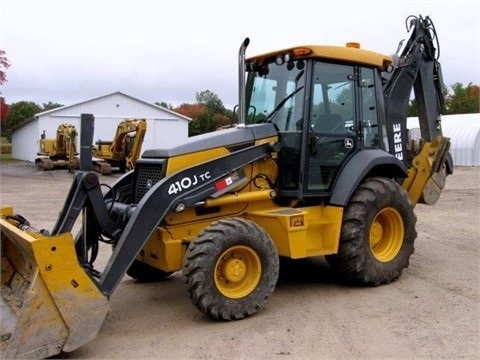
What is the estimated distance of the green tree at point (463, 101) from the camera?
50.0 m

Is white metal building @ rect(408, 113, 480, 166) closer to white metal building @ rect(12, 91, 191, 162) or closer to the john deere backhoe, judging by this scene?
white metal building @ rect(12, 91, 191, 162)

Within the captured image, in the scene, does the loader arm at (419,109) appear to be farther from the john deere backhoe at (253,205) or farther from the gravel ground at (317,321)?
the gravel ground at (317,321)

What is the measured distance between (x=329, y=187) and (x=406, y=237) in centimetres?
119

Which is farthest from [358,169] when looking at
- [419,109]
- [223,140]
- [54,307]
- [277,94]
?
[54,307]

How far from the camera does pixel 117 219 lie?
217 inches

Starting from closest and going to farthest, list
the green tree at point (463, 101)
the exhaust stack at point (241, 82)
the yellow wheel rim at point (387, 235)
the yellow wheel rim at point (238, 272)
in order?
the yellow wheel rim at point (238, 272) < the exhaust stack at point (241, 82) < the yellow wheel rim at point (387, 235) < the green tree at point (463, 101)

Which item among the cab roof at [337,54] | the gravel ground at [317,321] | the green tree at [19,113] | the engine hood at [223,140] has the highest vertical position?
the green tree at [19,113]

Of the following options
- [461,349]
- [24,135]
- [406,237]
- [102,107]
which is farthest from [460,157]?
[24,135]

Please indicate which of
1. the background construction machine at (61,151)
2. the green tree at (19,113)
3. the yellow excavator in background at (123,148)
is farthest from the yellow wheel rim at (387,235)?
the green tree at (19,113)

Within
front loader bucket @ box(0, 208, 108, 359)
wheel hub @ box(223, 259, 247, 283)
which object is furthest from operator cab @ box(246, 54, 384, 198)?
front loader bucket @ box(0, 208, 108, 359)

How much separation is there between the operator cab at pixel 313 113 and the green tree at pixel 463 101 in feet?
150

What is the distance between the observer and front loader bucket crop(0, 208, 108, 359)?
4.05 meters

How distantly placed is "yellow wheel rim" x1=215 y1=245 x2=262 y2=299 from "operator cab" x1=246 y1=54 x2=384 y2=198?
1.04 meters

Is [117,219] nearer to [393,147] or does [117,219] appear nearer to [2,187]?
[393,147]
